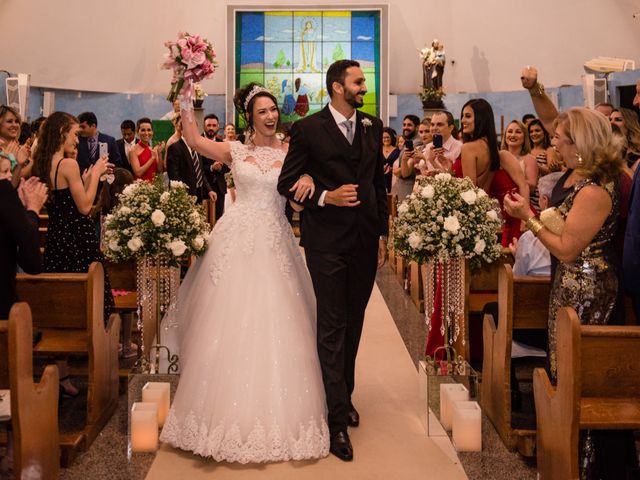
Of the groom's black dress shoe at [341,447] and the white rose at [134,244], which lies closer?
the groom's black dress shoe at [341,447]

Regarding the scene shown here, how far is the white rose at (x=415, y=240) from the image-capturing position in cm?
430

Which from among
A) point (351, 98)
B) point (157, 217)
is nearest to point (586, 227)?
point (351, 98)

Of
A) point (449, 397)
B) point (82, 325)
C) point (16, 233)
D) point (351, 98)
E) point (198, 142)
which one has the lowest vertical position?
point (449, 397)

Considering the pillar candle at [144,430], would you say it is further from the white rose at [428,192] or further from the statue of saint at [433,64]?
the statue of saint at [433,64]

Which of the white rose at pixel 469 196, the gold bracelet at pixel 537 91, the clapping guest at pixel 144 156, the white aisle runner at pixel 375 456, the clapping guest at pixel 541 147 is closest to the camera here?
the white aisle runner at pixel 375 456

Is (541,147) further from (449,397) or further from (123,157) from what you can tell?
(123,157)

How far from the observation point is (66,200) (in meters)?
4.96

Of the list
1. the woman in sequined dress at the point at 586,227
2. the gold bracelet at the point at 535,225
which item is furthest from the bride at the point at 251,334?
the woman in sequined dress at the point at 586,227

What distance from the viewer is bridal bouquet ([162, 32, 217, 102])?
4.11 m

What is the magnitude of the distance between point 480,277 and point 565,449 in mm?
2387

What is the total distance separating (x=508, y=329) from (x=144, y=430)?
1.92m

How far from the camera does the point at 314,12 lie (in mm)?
16781

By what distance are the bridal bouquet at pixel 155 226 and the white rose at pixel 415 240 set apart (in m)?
1.17

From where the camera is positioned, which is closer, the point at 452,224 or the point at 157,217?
the point at 452,224
